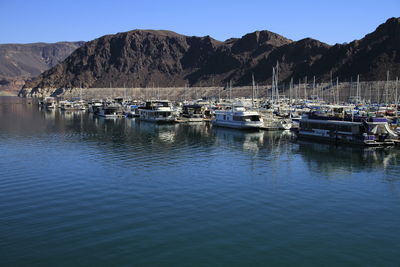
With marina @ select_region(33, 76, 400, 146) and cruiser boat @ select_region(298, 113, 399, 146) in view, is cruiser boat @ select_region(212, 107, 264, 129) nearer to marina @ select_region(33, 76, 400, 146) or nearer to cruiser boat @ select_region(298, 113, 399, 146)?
marina @ select_region(33, 76, 400, 146)

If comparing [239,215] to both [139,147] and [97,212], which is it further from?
[139,147]

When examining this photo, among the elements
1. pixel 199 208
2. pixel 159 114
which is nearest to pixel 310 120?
pixel 199 208

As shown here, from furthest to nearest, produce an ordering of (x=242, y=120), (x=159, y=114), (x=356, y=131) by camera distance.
Result: (x=159, y=114) → (x=242, y=120) → (x=356, y=131)

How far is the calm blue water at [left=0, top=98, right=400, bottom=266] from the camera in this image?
22203mm

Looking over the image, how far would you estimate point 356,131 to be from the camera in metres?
64.4

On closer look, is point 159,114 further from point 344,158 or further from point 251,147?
point 344,158

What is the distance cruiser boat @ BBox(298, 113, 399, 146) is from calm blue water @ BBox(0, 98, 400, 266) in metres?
5.71

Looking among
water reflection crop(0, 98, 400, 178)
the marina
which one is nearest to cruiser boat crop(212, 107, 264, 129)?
the marina

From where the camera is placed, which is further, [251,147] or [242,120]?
[242,120]

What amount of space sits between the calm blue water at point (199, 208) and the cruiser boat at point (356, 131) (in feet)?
18.7

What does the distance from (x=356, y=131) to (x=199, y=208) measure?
43.1 metres

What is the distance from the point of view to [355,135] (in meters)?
63.6

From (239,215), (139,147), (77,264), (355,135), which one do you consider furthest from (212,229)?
(355,135)

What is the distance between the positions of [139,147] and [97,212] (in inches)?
1388
